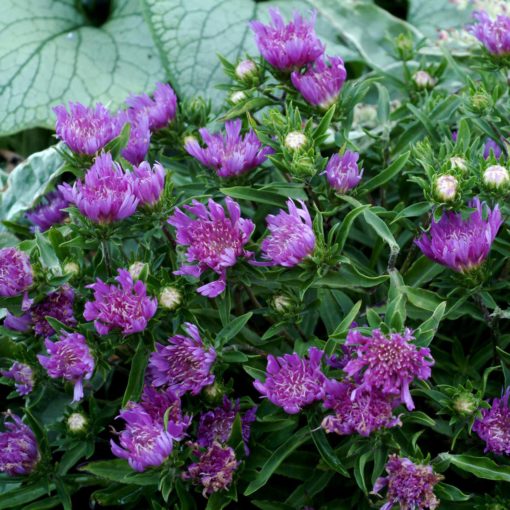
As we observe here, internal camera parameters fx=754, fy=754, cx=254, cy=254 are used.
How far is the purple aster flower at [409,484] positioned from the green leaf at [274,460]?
0.40 ft

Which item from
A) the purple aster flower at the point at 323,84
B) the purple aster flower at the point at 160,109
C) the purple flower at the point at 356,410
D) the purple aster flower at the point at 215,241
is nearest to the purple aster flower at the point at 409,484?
the purple flower at the point at 356,410

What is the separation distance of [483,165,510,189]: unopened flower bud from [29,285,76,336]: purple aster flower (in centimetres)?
57

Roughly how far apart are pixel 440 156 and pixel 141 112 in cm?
48

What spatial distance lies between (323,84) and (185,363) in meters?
0.44

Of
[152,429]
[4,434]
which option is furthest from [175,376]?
[4,434]

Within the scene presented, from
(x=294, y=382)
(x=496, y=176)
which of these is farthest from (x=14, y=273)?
(x=496, y=176)

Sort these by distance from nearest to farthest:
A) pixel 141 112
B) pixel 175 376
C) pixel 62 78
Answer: pixel 175 376, pixel 141 112, pixel 62 78

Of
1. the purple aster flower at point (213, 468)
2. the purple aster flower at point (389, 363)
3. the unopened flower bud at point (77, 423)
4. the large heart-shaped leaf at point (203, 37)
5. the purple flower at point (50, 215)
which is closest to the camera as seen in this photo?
the purple aster flower at point (389, 363)

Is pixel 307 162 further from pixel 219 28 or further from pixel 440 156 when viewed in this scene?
pixel 219 28

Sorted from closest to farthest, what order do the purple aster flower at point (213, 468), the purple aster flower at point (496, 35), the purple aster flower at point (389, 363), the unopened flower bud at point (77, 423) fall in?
1. the purple aster flower at point (389, 363)
2. the purple aster flower at point (213, 468)
3. the unopened flower bud at point (77, 423)
4. the purple aster flower at point (496, 35)

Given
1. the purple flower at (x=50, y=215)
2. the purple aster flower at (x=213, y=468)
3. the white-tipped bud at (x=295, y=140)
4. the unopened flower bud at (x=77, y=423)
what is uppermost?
the white-tipped bud at (x=295, y=140)

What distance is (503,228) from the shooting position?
1.09 meters

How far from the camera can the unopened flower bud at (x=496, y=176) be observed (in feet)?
3.12

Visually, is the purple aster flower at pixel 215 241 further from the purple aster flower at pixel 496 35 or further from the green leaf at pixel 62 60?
the green leaf at pixel 62 60
